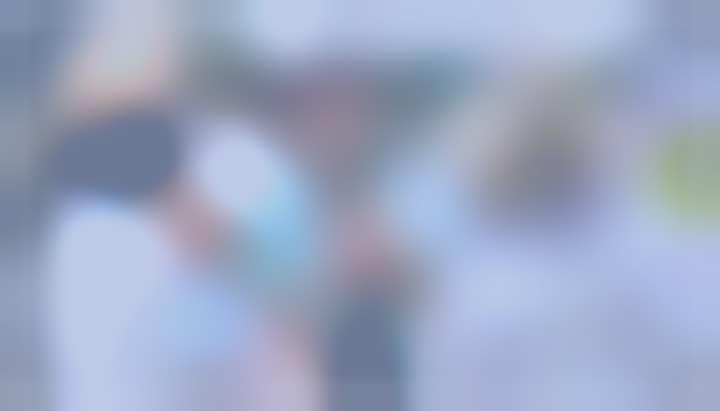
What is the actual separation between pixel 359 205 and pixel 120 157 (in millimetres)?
302

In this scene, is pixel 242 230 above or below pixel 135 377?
above

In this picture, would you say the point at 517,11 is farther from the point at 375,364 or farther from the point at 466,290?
the point at 375,364

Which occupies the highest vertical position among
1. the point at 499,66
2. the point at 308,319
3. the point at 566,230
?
the point at 499,66

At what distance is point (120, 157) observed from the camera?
181cm

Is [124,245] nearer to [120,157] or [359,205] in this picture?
[120,157]

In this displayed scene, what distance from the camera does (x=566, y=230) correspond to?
1778mm

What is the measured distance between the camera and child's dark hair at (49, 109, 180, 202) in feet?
5.94

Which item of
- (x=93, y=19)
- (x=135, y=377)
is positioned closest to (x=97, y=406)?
(x=135, y=377)

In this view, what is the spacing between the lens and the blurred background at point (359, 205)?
5.82 ft

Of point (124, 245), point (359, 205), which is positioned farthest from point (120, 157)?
point (359, 205)

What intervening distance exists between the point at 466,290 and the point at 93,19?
0.57 m

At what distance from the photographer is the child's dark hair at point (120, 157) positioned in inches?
71.3

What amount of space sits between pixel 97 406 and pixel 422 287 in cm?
44

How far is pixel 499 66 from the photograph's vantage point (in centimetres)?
178
